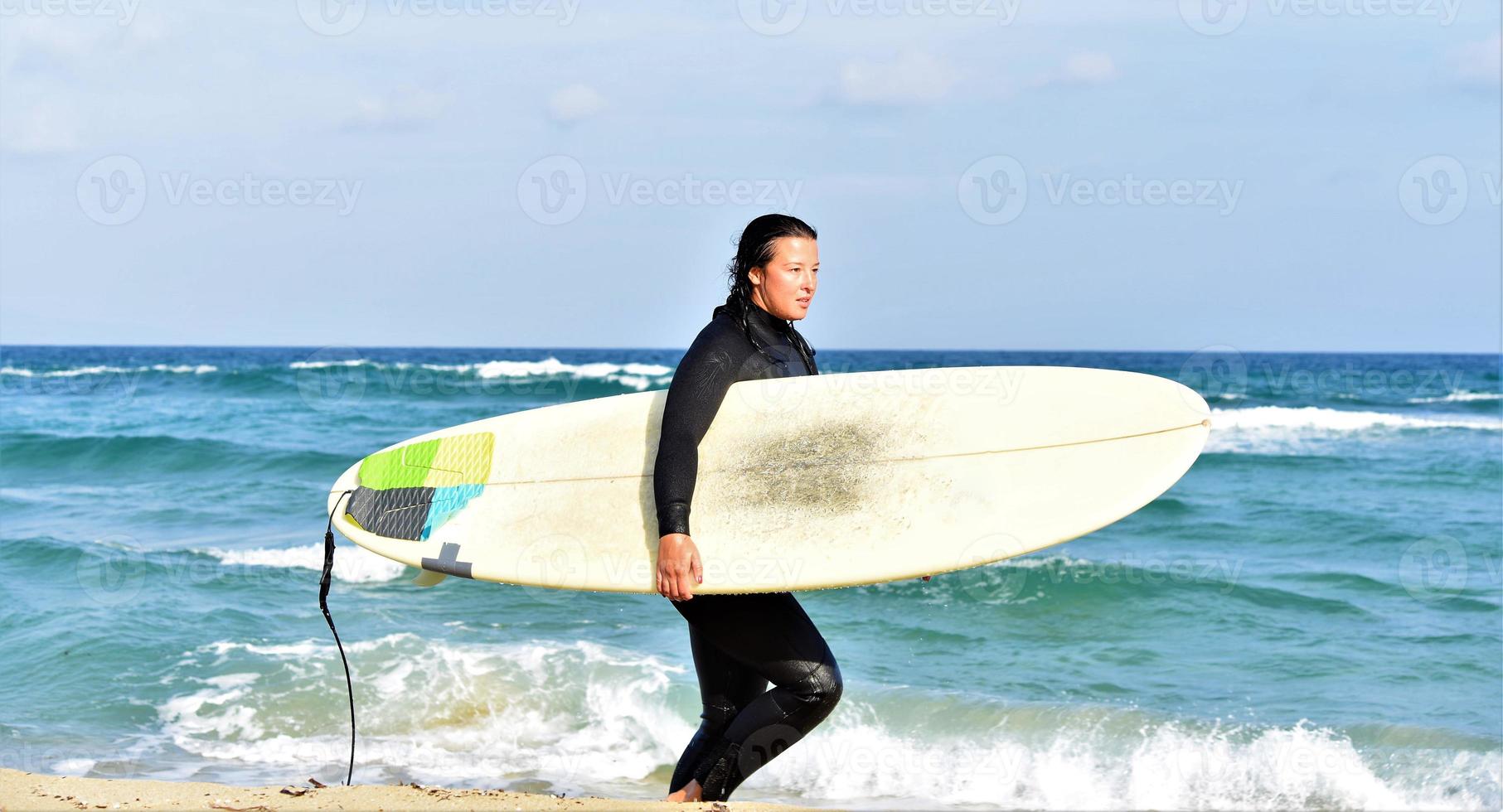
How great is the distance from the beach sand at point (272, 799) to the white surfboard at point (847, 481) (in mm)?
492

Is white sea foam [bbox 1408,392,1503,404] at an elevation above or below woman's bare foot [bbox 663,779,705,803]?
above

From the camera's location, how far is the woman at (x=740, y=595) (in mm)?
2463

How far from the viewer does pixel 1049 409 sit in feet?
9.46

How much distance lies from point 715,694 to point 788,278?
3.26ft

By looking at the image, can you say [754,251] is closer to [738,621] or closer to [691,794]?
[738,621]

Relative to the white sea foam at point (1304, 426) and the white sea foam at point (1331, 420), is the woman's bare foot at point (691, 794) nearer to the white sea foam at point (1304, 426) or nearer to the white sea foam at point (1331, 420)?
the white sea foam at point (1304, 426)

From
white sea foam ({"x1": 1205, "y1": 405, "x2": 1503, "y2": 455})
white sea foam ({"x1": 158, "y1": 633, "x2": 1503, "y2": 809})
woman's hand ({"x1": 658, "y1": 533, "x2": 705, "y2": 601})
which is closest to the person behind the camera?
woman's hand ({"x1": 658, "y1": 533, "x2": 705, "y2": 601})

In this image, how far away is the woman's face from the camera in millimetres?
2584

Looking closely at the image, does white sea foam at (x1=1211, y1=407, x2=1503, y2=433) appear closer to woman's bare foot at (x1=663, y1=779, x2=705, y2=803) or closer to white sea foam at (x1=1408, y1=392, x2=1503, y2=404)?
white sea foam at (x1=1408, y1=392, x2=1503, y2=404)

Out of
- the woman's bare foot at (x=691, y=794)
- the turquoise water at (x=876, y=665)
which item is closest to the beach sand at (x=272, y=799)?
the woman's bare foot at (x=691, y=794)

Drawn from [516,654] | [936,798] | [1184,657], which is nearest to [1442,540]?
[1184,657]

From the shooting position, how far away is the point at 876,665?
237 inches

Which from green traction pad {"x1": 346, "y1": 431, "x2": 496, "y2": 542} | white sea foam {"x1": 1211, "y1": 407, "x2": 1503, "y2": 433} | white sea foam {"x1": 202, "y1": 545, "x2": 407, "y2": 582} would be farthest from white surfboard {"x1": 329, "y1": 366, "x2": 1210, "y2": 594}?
white sea foam {"x1": 1211, "y1": 407, "x2": 1503, "y2": 433}

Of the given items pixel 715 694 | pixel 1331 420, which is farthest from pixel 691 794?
pixel 1331 420
